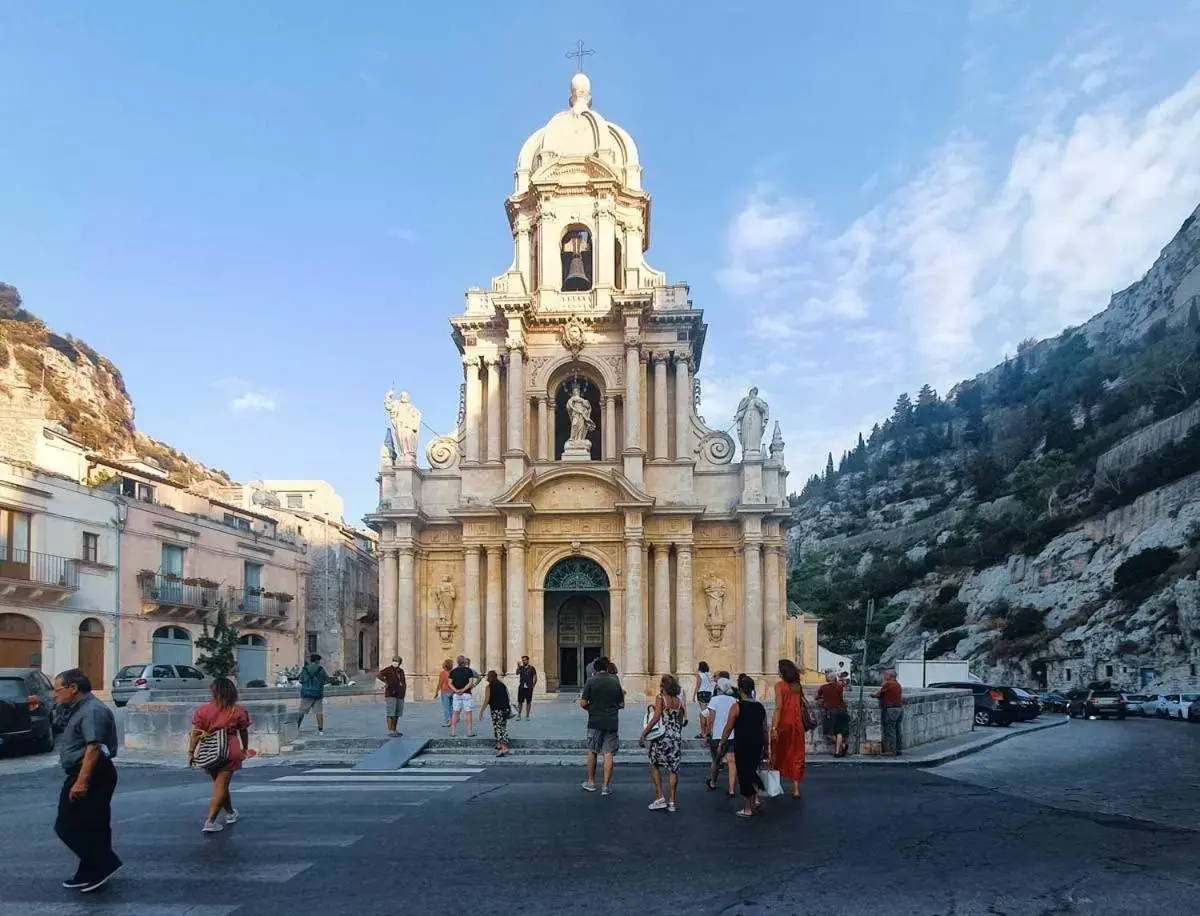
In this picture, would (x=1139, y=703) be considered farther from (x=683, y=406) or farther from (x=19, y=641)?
(x=19, y=641)

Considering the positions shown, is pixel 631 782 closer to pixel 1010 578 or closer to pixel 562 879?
pixel 562 879

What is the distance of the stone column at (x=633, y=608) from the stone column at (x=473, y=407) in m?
6.21

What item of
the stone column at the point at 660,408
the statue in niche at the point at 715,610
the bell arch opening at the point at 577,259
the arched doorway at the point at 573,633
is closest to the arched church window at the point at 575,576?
the arched doorway at the point at 573,633

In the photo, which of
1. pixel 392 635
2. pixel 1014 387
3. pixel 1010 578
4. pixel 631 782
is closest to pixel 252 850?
pixel 631 782

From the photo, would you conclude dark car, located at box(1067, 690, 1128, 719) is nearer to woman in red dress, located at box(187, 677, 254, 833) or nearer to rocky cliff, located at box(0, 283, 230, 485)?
woman in red dress, located at box(187, 677, 254, 833)

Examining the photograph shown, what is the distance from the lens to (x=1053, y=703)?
41906mm

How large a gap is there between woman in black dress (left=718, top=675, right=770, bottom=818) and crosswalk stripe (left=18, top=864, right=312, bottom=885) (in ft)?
15.6

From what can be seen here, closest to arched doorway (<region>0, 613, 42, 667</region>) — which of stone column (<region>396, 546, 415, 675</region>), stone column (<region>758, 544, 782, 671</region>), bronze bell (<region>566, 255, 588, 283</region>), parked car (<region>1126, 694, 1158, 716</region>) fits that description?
stone column (<region>396, 546, 415, 675</region>)

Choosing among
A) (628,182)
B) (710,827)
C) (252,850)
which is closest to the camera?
(252,850)

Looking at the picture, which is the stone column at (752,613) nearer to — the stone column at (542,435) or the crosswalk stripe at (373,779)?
the stone column at (542,435)

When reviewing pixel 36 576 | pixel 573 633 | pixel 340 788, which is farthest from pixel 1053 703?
pixel 36 576

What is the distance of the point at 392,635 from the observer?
1235 inches

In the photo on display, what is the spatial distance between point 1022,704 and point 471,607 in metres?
17.4

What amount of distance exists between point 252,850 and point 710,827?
14.0ft
